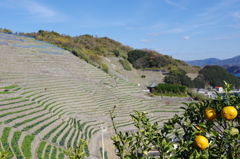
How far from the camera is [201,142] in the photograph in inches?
103

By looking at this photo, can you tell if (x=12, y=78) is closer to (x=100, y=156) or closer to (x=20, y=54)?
(x=20, y=54)

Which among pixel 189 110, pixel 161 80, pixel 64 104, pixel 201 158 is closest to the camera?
pixel 201 158

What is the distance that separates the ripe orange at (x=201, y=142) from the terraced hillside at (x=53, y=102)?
657cm

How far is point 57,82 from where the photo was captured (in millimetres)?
18953

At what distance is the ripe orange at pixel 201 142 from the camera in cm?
261

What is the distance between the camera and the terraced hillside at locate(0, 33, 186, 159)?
9.17 metres

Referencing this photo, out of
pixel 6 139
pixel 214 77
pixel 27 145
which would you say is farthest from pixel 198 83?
pixel 6 139

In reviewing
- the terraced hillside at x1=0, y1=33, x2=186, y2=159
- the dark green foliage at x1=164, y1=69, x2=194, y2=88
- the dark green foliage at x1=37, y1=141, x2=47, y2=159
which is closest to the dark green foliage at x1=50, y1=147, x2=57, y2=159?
the terraced hillside at x1=0, y1=33, x2=186, y2=159

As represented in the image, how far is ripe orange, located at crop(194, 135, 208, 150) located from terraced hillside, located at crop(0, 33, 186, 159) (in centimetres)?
657

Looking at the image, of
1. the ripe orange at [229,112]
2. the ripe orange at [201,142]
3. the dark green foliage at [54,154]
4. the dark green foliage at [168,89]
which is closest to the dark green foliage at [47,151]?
the dark green foliage at [54,154]

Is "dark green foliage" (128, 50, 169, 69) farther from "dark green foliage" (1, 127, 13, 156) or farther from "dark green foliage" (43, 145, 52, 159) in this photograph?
"dark green foliage" (1, 127, 13, 156)

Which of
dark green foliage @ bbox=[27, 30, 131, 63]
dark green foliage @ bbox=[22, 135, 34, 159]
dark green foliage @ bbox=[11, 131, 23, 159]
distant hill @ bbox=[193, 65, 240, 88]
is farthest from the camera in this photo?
distant hill @ bbox=[193, 65, 240, 88]

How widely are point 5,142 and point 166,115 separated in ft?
46.4

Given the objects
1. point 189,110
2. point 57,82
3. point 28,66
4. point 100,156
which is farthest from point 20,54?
point 189,110
